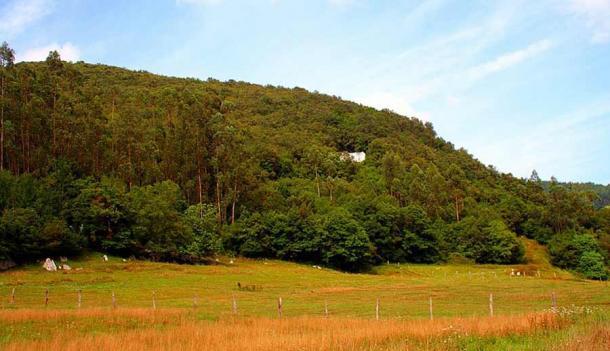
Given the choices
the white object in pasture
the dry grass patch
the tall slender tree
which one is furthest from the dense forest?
the dry grass patch

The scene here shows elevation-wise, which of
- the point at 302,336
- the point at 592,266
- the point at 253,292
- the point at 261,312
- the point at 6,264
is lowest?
the point at 592,266

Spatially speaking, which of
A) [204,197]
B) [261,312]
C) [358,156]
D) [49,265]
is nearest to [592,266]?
[204,197]

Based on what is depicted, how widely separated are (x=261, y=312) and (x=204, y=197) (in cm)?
6667

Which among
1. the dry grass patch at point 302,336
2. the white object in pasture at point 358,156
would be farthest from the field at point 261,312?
the white object in pasture at point 358,156

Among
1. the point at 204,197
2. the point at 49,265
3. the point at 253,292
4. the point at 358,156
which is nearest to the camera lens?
the point at 253,292

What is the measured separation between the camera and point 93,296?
138 feet

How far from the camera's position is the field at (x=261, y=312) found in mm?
15602

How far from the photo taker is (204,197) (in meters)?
96.8

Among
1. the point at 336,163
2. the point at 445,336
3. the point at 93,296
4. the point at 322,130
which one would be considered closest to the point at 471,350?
the point at 445,336

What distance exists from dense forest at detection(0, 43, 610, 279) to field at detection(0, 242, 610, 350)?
5.52 meters

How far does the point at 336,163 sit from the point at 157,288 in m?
109

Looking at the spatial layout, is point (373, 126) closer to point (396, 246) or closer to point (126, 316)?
point (396, 246)

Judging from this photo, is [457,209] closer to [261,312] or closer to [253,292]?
[253,292]

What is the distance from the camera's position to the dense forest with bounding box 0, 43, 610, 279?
68.6m
